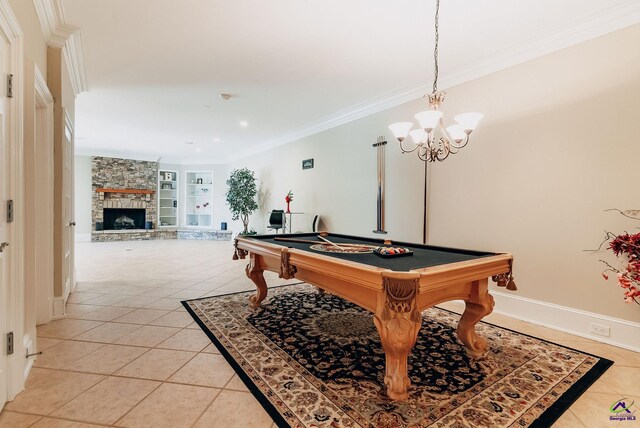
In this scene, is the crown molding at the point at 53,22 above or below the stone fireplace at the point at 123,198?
above

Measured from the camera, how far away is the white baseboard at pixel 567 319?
93.9 inches

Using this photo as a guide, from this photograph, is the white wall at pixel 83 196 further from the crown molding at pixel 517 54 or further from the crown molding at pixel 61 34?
the crown molding at pixel 517 54

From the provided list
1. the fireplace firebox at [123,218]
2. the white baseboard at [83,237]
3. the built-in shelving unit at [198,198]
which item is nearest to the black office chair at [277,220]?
the built-in shelving unit at [198,198]

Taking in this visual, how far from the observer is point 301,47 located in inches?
119

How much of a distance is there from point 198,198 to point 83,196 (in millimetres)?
3118

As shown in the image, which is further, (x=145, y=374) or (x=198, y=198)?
(x=198, y=198)

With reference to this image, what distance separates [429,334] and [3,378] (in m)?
2.77

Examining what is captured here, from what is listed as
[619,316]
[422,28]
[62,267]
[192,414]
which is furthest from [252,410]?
[422,28]

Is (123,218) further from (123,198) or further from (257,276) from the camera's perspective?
(257,276)

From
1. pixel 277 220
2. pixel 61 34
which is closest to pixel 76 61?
pixel 61 34

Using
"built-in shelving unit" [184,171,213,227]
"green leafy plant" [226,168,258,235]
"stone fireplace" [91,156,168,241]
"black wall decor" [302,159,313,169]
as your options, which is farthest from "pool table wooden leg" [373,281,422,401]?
"stone fireplace" [91,156,168,241]

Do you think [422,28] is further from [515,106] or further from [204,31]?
[204,31]

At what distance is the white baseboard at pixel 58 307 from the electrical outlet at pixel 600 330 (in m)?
4.71

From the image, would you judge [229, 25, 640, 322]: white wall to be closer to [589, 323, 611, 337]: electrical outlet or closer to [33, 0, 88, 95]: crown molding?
[589, 323, 611, 337]: electrical outlet
